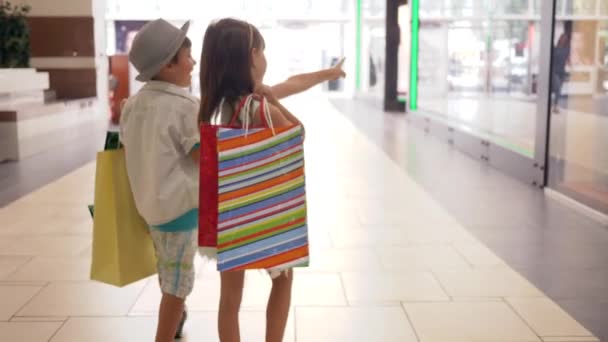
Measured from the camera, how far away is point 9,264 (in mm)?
4141

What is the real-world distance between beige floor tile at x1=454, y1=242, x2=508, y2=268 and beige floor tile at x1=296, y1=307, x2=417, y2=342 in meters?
0.98

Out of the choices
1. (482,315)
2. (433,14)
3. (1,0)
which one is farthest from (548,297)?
(1,0)

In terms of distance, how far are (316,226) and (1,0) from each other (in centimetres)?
1037

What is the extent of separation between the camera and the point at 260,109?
212 cm

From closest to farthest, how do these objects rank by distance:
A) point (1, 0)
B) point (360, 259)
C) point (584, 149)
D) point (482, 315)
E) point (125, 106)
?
point (125, 106) < point (482, 315) < point (360, 259) < point (584, 149) < point (1, 0)

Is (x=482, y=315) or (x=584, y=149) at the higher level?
(x=584, y=149)

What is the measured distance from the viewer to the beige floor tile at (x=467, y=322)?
119 inches

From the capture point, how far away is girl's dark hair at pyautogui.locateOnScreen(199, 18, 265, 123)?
6.96 ft

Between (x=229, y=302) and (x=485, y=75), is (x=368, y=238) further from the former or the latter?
(x=485, y=75)

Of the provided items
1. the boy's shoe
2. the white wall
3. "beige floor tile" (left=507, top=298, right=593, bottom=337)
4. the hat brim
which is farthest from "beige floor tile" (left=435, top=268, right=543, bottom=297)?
the white wall

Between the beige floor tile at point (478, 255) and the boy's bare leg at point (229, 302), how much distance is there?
214 cm

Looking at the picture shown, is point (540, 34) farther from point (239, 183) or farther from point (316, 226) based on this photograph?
point (239, 183)

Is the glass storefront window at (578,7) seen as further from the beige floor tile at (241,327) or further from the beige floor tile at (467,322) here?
the beige floor tile at (241,327)

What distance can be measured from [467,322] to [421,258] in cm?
106
